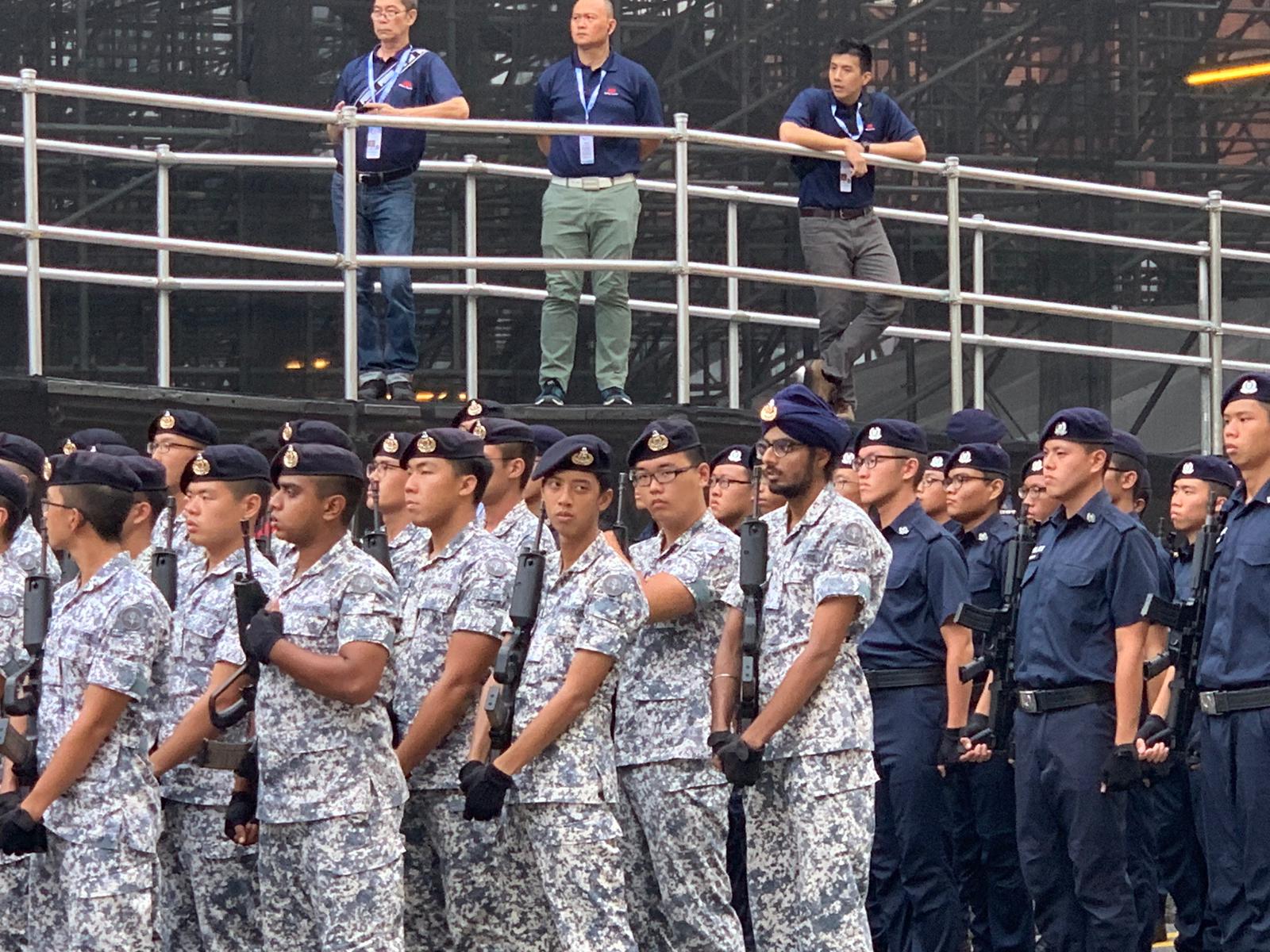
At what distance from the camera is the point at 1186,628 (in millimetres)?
7191

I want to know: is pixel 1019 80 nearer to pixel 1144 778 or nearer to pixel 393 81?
pixel 393 81

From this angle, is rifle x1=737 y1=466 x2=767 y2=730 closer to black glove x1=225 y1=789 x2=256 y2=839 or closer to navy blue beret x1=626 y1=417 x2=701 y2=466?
navy blue beret x1=626 y1=417 x2=701 y2=466

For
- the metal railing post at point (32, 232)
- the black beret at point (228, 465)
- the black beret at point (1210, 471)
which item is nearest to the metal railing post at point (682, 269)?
the black beret at point (1210, 471)

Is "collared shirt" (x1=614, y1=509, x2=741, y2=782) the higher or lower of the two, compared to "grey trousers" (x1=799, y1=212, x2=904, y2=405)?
lower

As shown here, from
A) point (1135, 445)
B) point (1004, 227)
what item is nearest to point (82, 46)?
point (1004, 227)

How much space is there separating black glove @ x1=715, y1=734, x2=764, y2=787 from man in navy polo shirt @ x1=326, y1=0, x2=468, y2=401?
10.8 ft

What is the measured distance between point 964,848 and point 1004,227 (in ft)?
11.1

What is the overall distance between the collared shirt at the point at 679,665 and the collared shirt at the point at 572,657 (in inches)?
10.4

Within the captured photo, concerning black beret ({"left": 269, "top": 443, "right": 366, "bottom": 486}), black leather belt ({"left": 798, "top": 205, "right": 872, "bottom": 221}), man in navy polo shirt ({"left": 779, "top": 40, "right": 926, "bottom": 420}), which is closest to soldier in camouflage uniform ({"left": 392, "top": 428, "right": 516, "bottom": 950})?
black beret ({"left": 269, "top": 443, "right": 366, "bottom": 486})

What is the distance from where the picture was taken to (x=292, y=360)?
12.5m

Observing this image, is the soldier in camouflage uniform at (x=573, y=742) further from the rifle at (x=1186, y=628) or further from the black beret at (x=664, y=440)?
the rifle at (x=1186, y=628)

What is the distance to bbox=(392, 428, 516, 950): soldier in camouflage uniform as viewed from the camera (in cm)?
657

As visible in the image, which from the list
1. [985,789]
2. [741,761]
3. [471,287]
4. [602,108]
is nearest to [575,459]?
[741,761]

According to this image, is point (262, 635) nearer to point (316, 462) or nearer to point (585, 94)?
point (316, 462)
